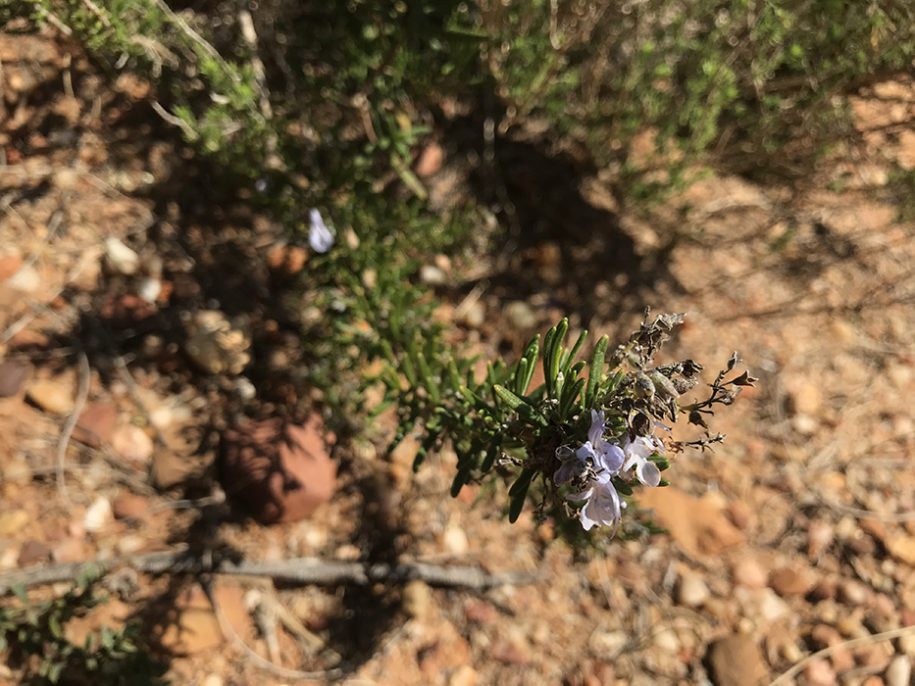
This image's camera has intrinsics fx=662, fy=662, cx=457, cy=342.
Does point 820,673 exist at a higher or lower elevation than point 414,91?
lower

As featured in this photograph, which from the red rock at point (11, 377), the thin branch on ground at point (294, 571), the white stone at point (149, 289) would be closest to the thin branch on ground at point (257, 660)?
the thin branch on ground at point (294, 571)

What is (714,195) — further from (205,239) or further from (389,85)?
(205,239)

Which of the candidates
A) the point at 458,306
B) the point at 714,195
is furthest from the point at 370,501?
the point at 714,195

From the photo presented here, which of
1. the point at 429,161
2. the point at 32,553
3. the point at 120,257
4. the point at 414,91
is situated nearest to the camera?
the point at 32,553

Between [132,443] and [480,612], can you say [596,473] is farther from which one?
[132,443]

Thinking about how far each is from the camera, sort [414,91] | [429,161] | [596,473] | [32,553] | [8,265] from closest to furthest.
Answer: [596,473] < [32,553] < [8,265] < [414,91] < [429,161]

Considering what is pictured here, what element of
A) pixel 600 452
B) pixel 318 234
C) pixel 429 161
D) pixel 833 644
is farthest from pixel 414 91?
pixel 833 644

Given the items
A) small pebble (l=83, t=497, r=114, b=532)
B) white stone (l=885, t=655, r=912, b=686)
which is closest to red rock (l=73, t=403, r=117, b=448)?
small pebble (l=83, t=497, r=114, b=532)
